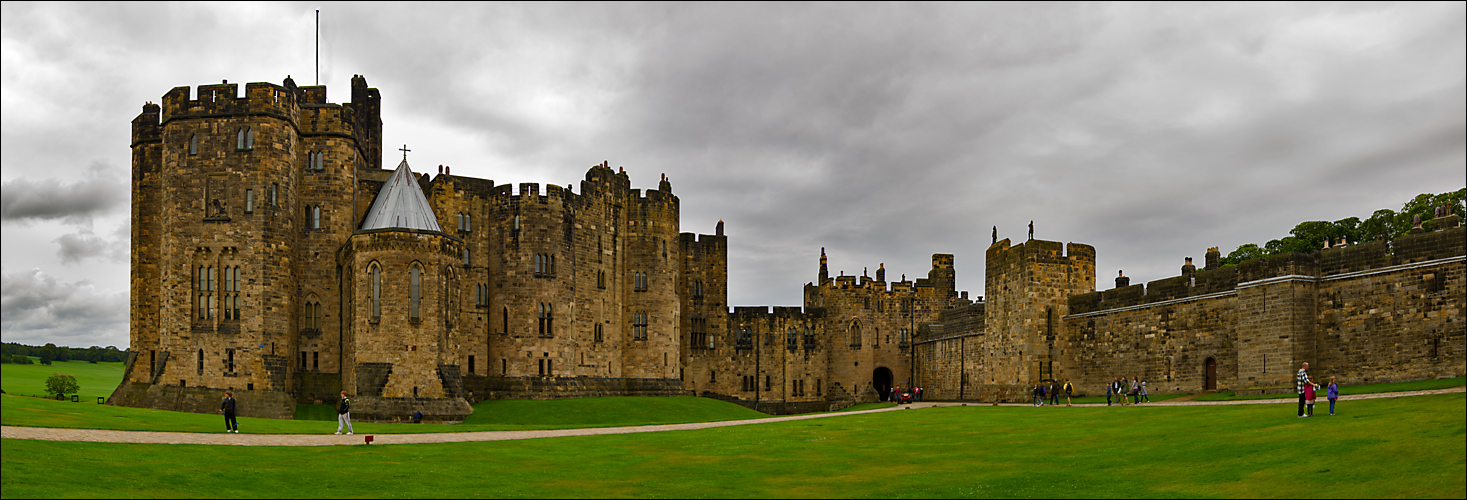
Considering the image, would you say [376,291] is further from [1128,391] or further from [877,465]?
[1128,391]

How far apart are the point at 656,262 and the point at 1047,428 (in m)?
38.7

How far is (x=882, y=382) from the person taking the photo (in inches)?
3179

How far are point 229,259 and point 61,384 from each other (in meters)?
17.7

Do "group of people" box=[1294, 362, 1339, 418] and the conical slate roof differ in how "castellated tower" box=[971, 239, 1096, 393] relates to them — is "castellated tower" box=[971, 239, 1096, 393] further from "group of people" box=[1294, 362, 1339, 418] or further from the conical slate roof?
the conical slate roof

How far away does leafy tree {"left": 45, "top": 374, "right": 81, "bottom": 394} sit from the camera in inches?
2360

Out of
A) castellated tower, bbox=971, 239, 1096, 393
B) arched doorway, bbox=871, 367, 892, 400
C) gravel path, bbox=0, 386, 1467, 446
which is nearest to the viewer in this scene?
gravel path, bbox=0, 386, 1467, 446

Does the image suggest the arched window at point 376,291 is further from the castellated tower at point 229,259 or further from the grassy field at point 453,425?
the grassy field at point 453,425

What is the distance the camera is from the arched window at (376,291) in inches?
2000

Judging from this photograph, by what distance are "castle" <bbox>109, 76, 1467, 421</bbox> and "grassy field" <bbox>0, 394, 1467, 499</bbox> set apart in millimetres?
8008

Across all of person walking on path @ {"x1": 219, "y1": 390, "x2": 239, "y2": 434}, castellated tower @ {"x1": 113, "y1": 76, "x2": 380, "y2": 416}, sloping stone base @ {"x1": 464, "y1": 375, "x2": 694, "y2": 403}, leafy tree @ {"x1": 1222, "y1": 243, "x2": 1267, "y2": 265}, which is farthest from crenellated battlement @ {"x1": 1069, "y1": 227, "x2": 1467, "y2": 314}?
castellated tower @ {"x1": 113, "y1": 76, "x2": 380, "y2": 416}

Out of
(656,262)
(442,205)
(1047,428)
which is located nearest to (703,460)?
(1047,428)

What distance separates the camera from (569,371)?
61031 mm

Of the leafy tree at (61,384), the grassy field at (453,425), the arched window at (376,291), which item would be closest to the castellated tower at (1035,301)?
the grassy field at (453,425)

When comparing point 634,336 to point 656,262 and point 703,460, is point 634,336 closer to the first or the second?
point 656,262
